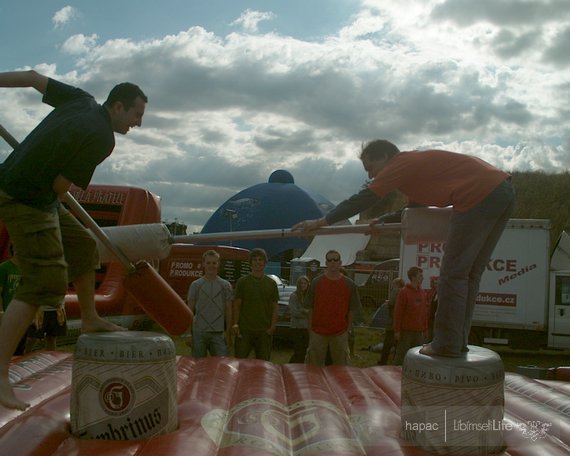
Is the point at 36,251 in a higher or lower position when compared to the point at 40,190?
lower

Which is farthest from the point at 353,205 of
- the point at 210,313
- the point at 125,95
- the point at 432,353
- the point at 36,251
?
the point at 210,313

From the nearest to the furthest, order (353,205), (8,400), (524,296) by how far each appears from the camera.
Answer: (8,400) → (353,205) → (524,296)

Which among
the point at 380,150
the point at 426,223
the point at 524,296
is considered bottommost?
the point at 524,296

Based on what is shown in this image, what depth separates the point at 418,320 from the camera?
7418 millimetres

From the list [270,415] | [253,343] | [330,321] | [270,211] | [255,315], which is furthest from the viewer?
[270,211]

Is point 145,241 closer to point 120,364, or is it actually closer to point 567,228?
point 120,364

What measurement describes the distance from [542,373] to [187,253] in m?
7.72

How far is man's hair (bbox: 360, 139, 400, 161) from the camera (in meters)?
3.48

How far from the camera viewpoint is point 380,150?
11.4 feet

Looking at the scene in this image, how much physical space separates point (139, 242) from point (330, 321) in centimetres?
280

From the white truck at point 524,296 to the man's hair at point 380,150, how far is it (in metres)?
7.48

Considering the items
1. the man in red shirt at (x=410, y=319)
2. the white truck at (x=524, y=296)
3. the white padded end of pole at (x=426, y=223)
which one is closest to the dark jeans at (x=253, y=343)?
the man in red shirt at (x=410, y=319)

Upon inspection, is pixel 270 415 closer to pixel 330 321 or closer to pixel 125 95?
pixel 125 95

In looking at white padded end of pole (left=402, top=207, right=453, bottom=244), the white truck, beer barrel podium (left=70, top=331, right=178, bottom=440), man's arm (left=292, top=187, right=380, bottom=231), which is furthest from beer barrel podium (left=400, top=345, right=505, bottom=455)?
the white truck
